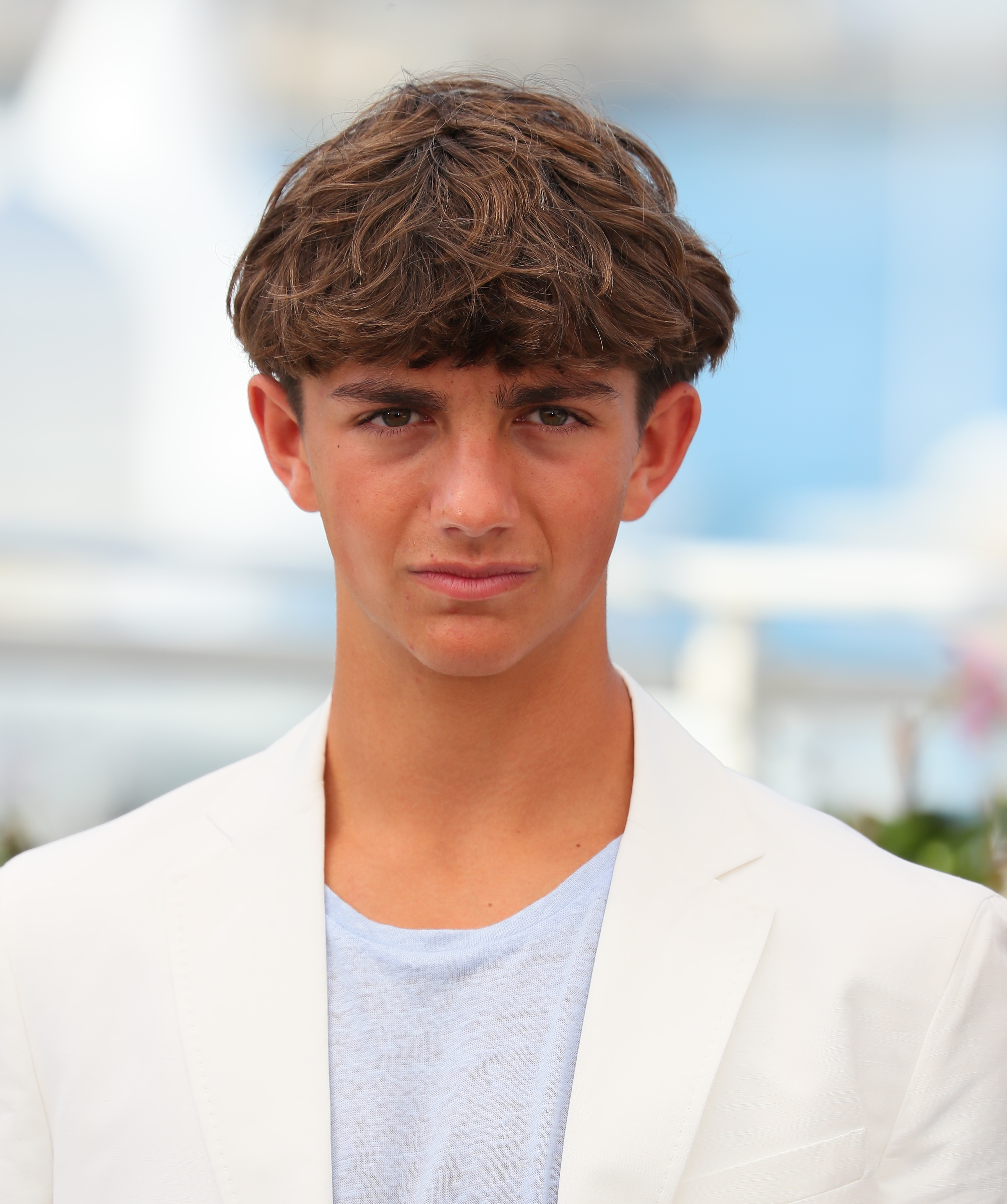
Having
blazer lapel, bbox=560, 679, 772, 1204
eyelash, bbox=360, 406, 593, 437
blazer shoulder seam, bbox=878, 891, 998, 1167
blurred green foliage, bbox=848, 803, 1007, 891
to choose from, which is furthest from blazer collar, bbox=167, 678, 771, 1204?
blurred green foliage, bbox=848, 803, 1007, 891

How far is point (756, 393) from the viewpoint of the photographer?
405 centimetres

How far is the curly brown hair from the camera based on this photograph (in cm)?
132

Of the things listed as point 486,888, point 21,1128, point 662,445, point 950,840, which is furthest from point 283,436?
point 950,840

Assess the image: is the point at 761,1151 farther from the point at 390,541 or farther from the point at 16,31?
the point at 16,31

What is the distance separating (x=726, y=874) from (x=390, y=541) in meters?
0.51

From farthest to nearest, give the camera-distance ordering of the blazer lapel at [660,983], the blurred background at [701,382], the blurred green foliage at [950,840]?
1. the blurred background at [701,382]
2. the blurred green foliage at [950,840]
3. the blazer lapel at [660,983]

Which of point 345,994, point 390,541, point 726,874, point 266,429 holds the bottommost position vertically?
point 345,994

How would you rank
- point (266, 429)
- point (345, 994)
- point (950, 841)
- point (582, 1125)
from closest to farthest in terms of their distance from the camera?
point (582, 1125), point (345, 994), point (266, 429), point (950, 841)

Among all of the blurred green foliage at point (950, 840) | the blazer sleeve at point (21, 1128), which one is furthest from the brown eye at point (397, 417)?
the blurred green foliage at point (950, 840)

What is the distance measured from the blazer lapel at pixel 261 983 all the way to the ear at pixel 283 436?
297mm

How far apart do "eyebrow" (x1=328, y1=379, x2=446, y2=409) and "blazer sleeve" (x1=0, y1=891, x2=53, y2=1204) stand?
77 centimetres

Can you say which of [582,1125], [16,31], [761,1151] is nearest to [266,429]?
[582,1125]

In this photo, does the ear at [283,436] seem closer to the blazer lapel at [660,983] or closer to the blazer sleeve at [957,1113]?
the blazer lapel at [660,983]

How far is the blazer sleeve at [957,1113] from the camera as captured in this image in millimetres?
1321
